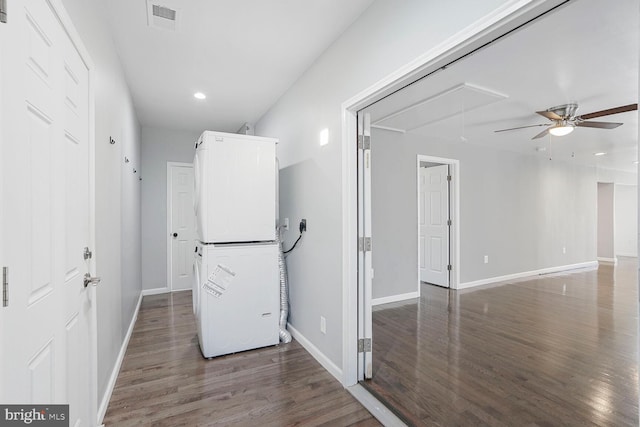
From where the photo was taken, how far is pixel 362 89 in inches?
82.5

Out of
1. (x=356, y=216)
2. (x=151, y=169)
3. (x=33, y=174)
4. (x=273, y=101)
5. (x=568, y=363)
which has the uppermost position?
(x=273, y=101)

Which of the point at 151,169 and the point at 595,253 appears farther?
the point at 595,253

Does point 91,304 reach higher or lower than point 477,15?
lower

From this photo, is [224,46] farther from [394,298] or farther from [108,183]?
[394,298]

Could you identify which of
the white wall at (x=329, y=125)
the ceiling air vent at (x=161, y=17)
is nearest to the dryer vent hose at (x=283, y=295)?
the white wall at (x=329, y=125)

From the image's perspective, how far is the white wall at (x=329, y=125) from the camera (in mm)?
1602

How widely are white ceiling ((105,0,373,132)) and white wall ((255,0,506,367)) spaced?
0.18m

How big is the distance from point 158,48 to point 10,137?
217cm

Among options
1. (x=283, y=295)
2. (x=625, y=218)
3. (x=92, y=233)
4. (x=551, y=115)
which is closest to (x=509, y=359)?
(x=283, y=295)

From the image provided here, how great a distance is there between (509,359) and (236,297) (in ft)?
8.31

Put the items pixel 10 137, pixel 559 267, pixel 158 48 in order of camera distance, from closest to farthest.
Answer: pixel 10 137
pixel 158 48
pixel 559 267

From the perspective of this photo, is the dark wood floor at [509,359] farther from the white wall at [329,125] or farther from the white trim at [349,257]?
the white wall at [329,125]

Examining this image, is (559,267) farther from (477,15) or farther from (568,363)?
(477,15)

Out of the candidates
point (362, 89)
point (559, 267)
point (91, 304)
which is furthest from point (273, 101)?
point (559, 267)
